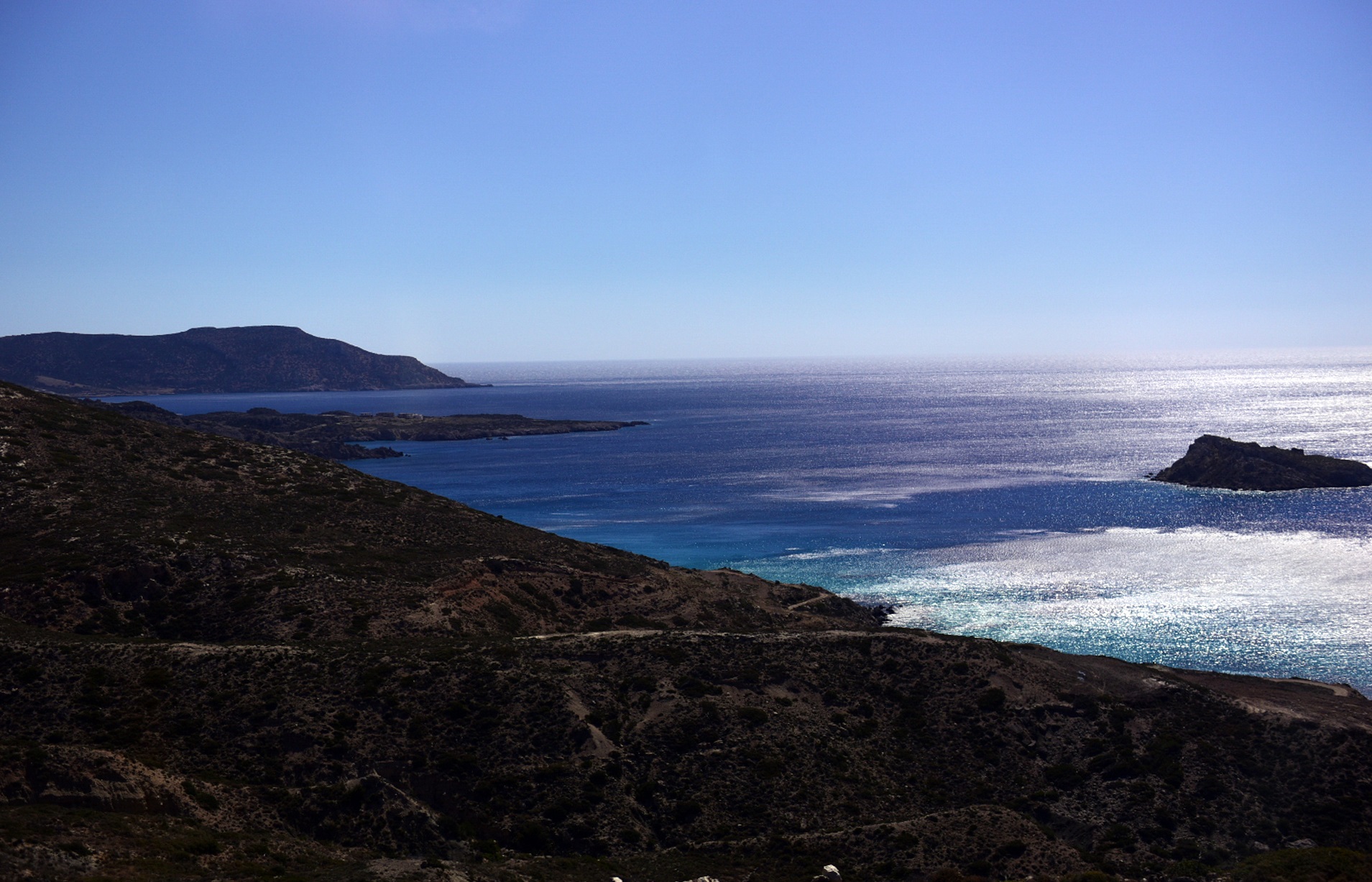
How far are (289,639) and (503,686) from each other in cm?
1334

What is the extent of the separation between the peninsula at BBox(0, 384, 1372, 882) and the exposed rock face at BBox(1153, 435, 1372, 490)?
8995cm

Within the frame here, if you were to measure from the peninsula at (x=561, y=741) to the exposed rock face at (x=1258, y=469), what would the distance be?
295 feet

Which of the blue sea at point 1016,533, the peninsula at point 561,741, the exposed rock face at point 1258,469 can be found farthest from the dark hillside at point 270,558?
the exposed rock face at point 1258,469

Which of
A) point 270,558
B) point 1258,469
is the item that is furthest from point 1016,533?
point 270,558

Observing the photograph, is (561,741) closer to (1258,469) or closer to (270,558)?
(270,558)

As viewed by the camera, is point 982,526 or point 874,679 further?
point 982,526

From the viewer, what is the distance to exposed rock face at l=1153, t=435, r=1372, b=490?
5044 inches

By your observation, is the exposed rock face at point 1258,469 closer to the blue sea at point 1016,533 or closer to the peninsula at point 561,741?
the blue sea at point 1016,533

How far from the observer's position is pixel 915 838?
30.8 m

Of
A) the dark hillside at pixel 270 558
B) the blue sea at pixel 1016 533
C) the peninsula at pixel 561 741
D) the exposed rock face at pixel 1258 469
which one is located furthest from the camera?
the exposed rock face at pixel 1258 469

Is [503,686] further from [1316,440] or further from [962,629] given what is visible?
[1316,440]

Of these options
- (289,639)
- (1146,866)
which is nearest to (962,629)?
(1146,866)

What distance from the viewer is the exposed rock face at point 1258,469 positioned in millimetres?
128125

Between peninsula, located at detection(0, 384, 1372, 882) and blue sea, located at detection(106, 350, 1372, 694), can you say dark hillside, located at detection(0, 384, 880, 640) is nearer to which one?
peninsula, located at detection(0, 384, 1372, 882)
